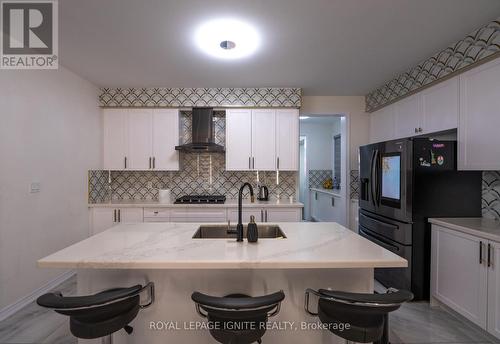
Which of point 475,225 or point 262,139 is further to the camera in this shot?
point 262,139

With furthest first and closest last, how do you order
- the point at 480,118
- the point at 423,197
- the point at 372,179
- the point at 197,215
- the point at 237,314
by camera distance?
1. the point at 197,215
2. the point at 372,179
3. the point at 423,197
4. the point at 480,118
5. the point at 237,314

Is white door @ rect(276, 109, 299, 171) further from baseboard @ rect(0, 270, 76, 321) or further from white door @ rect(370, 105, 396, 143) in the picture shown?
baseboard @ rect(0, 270, 76, 321)

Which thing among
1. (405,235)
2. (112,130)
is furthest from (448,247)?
(112,130)

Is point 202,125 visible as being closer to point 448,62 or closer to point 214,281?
point 214,281

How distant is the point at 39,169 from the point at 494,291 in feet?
13.7

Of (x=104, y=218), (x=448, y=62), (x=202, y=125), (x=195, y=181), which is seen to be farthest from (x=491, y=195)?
(x=104, y=218)

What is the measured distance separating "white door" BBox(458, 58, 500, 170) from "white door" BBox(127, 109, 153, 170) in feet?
12.3

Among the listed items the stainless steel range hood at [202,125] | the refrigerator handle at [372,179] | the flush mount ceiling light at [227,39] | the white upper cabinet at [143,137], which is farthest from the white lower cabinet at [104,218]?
the refrigerator handle at [372,179]

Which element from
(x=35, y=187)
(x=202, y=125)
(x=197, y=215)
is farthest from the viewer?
(x=202, y=125)

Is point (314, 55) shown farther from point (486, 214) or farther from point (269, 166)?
point (486, 214)

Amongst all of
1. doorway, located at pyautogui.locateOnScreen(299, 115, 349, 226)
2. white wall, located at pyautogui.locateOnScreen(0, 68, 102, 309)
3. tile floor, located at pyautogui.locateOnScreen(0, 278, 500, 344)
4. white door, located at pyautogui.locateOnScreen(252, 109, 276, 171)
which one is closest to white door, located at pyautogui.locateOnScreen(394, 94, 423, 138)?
white door, located at pyautogui.locateOnScreen(252, 109, 276, 171)

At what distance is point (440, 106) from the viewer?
2551 millimetres

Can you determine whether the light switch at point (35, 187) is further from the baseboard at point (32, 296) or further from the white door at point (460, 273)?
the white door at point (460, 273)

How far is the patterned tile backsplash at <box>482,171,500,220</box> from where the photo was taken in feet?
7.50
